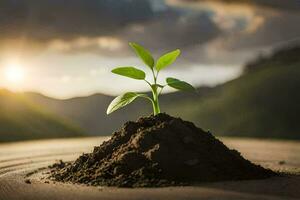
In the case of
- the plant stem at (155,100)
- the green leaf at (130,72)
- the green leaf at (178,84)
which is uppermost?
the green leaf at (130,72)

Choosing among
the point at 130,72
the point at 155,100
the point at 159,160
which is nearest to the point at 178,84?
the point at 155,100

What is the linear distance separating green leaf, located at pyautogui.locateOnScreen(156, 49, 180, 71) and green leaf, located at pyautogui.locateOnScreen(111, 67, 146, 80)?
213mm

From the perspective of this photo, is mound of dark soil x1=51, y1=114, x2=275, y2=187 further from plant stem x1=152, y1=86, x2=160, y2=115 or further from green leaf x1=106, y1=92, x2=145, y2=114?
green leaf x1=106, y1=92, x2=145, y2=114

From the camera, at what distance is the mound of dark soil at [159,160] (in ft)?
15.5

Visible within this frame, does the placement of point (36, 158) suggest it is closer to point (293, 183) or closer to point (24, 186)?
point (24, 186)

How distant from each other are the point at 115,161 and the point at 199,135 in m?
1.00

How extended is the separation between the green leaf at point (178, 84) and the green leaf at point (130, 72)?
27 cm

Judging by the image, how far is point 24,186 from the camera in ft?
15.5

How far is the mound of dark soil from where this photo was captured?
4715mm

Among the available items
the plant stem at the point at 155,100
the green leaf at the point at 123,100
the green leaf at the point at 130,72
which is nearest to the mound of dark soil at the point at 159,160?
the plant stem at the point at 155,100

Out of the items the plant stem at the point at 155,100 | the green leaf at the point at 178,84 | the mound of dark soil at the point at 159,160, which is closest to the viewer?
the mound of dark soil at the point at 159,160

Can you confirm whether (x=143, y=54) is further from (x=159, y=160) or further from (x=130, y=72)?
(x=159, y=160)

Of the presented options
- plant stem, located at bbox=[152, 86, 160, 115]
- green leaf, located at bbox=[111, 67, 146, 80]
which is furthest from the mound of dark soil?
green leaf, located at bbox=[111, 67, 146, 80]

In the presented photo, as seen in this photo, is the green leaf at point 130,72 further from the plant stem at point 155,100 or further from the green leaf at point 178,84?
the green leaf at point 178,84
